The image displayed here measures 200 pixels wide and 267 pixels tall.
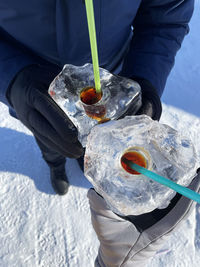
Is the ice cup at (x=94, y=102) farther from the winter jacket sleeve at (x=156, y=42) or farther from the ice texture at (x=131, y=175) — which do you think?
the winter jacket sleeve at (x=156, y=42)

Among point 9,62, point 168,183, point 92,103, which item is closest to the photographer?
point 168,183

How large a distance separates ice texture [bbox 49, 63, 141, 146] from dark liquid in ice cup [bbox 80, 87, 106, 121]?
0.9 inches

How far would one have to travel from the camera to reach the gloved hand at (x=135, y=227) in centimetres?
62

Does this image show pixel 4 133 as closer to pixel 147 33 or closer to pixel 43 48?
pixel 43 48

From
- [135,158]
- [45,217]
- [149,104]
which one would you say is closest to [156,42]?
[149,104]

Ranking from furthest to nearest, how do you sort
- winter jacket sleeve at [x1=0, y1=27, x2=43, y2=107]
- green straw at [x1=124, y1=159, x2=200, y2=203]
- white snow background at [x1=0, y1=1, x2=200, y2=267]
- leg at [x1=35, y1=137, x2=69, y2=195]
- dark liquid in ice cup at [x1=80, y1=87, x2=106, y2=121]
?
leg at [x1=35, y1=137, x2=69, y2=195] < white snow background at [x1=0, y1=1, x2=200, y2=267] < winter jacket sleeve at [x1=0, y1=27, x2=43, y2=107] < dark liquid in ice cup at [x1=80, y1=87, x2=106, y2=121] < green straw at [x1=124, y1=159, x2=200, y2=203]

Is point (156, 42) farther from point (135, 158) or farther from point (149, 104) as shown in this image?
point (135, 158)

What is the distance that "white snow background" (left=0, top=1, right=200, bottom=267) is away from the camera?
1.03m

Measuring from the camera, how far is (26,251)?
1043mm

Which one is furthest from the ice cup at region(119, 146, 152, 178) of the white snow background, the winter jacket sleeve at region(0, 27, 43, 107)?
the white snow background

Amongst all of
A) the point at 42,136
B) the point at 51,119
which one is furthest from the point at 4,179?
the point at 51,119

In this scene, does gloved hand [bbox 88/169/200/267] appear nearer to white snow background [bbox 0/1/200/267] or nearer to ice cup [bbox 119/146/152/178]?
ice cup [bbox 119/146/152/178]

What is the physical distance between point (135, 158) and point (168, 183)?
0.11m

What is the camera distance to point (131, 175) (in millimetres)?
512
